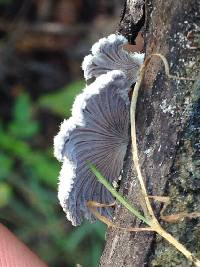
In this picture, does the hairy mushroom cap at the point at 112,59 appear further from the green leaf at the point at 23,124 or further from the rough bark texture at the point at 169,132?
the green leaf at the point at 23,124

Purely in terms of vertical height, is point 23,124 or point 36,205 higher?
point 23,124

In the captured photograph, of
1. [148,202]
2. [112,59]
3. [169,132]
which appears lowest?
[148,202]

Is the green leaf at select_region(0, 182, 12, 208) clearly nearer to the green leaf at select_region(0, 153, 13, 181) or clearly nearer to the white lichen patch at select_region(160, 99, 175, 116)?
the green leaf at select_region(0, 153, 13, 181)

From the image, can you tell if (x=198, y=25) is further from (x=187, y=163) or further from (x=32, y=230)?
(x=32, y=230)

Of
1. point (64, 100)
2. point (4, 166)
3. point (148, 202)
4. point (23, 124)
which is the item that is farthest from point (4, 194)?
point (148, 202)

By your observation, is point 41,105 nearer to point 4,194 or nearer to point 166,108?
point 4,194

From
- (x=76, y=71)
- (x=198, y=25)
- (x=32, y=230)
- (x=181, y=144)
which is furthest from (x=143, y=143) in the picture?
(x=76, y=71)
